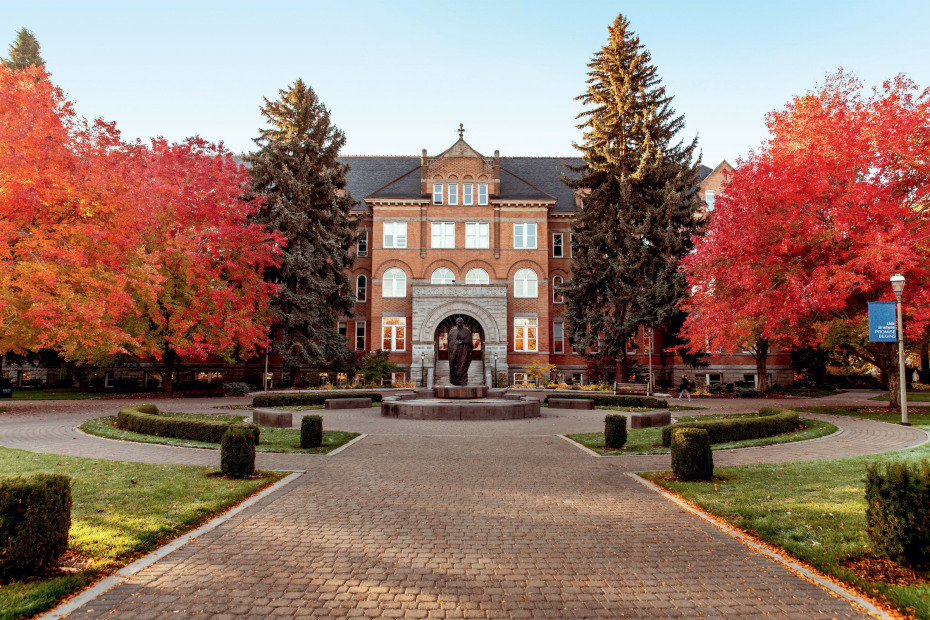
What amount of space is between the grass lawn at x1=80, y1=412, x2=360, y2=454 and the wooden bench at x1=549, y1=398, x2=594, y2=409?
1147 cm

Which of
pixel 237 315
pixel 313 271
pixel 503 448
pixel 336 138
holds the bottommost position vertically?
pixel 503 448

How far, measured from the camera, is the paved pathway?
14.2 feet

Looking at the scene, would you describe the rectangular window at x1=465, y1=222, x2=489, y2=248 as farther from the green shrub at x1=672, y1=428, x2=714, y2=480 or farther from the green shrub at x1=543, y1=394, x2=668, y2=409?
the green shrub at x1=672, y1=428, x2=714, y2=480

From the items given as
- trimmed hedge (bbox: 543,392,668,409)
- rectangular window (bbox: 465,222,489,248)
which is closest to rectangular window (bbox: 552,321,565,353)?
rectangular window (bbox: 465,222,489,248)

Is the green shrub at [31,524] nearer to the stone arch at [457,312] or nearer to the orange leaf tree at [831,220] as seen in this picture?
the orange leaf tree at [831,220]

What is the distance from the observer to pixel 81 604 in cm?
428

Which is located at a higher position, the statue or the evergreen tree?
the evergreen tree

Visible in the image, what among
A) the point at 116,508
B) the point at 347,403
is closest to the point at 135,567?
the point at 116,508

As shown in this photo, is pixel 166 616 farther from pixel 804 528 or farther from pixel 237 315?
pixel 237 315

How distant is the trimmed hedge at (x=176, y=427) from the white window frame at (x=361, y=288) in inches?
1057

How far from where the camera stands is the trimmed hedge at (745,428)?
1232cm

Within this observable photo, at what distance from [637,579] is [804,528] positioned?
8.35 ft

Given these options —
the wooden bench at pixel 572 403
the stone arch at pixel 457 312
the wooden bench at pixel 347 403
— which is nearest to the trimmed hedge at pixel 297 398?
the wooden bench at pixel 347 403

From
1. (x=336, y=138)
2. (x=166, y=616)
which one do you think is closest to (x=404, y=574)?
(x=166, y=616)
